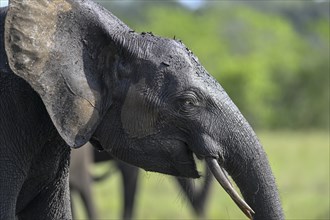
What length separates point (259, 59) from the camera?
60.5 m

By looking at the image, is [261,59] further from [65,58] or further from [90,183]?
[65,58]

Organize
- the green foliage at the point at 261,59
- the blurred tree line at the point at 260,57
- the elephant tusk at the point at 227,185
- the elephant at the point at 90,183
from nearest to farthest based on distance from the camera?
the elephant tusk at the point at 227,185 → the elephant at the point at 90,183 → the blurred tree line at the point at 260,57 → the green foliage at the point at 261,59

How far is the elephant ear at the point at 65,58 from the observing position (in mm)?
4836

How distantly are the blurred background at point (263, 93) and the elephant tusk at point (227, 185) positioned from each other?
70 cm

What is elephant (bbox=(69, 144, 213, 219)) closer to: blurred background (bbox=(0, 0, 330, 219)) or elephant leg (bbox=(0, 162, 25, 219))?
blurred background (bbox=(0, 0, 330, 219))

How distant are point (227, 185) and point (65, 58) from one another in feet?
2.80

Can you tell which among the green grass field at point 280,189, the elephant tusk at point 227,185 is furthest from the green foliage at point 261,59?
the elephant tusk at point 227,185

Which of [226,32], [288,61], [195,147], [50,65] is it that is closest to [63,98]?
[50,65]

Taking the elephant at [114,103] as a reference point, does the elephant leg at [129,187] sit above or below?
above

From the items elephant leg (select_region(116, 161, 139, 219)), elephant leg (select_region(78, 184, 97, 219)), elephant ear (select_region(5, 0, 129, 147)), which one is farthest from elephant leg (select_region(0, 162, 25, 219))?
elephant leg (select_region(116, 161, 139, 219))

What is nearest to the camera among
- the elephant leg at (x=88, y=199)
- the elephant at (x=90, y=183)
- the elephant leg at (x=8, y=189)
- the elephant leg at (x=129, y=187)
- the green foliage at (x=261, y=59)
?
the elephant leg at (x=8, y=189)

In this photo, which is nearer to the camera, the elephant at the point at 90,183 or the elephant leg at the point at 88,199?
the elephant at the point at 90,183

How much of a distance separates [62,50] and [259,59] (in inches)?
2202

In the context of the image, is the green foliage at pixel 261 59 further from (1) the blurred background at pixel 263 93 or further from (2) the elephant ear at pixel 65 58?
(2) the elephant ear at pixel 65 58
